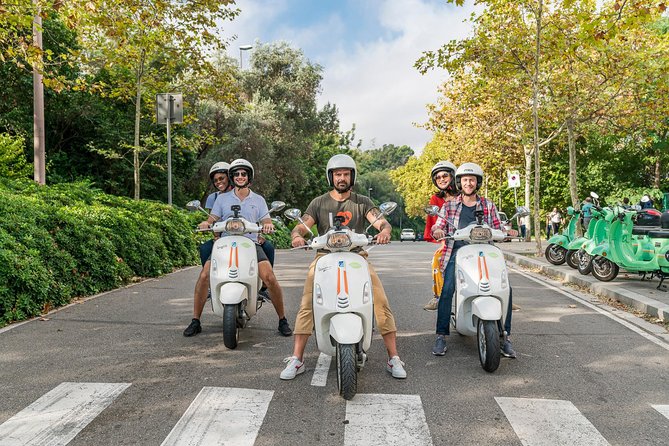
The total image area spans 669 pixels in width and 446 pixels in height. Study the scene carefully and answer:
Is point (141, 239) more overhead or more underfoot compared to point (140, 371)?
more overhead

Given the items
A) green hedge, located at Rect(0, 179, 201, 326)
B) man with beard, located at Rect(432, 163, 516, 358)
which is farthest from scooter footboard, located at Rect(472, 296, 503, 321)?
green hedge, located at Rect(0, 179, 201, 326)

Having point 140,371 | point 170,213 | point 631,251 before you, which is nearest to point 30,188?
point 170,213

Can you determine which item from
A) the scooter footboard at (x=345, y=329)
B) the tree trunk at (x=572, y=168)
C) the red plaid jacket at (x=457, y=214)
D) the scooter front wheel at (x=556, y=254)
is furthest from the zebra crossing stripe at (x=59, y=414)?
the tree trunk at (x=572, y=168)

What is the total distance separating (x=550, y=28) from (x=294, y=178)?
20227 millimetres

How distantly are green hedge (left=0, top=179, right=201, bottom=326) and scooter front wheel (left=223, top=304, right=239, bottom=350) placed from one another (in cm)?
256

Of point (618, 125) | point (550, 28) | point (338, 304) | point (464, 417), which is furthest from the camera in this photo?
point (618, 125)

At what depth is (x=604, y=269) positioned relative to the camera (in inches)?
415

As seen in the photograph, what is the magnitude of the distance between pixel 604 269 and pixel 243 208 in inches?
278

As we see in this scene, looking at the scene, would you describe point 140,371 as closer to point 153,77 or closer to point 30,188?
point 30,188

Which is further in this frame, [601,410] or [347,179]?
[347,179]

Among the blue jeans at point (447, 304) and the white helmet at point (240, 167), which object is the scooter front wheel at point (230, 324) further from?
the blue jeans at point (447, 304)

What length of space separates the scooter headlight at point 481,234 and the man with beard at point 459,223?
245mm

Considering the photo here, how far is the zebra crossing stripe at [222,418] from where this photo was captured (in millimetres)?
3510

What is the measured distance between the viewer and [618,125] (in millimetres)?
20125
